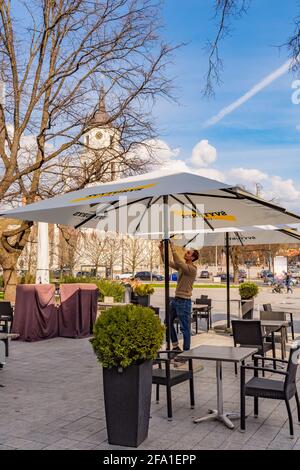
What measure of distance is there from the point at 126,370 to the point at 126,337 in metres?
0.32

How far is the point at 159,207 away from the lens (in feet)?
26.7

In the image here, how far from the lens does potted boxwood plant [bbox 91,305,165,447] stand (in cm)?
450

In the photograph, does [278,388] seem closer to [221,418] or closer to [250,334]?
[221,418]

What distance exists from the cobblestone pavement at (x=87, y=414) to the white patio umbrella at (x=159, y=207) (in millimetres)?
1517

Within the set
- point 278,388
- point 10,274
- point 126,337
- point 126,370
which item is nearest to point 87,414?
point 126,370

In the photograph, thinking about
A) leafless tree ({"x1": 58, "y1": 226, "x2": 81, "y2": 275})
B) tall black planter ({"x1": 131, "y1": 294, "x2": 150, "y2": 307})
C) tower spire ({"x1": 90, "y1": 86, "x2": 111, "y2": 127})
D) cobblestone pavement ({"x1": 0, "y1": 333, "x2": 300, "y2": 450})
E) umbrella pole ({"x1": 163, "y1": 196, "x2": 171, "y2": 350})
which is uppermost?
tower spire ({"x1": 90, "y1": 86, "x2": 111, "y2": 127})

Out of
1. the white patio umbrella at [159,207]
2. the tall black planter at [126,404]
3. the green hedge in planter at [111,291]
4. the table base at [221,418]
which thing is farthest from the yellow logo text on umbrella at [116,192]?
the green hedge in planter at [111,291]

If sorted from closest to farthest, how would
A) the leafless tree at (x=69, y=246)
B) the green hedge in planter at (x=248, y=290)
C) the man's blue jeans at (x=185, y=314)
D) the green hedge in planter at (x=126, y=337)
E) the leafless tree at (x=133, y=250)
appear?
1. the green hedge in planter at (x=126, y=337)
2. the man's blue jeans at (x=185, y=314)
3. the green hedge in planter at (x=248, y=290)
4. the leafless tree at (x=69, y=246)
5. the leafless tree at (x=133, y=250)

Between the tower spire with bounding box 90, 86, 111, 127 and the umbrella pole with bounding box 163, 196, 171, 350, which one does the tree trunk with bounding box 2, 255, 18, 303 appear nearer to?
the tower spire with bounding box 90, 86, 111, 127

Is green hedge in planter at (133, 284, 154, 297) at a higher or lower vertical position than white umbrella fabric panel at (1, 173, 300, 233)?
lower

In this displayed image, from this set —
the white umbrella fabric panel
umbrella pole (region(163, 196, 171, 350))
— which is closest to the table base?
umbrella pole (region(163, 196, 171, 350))

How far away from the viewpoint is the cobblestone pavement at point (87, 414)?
15.4 ft

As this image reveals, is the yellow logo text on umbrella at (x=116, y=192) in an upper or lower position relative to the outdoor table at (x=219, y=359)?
upper

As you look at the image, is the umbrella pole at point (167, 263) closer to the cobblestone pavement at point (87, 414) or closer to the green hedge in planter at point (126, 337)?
the cobblestone pavement at point (87, 414)
